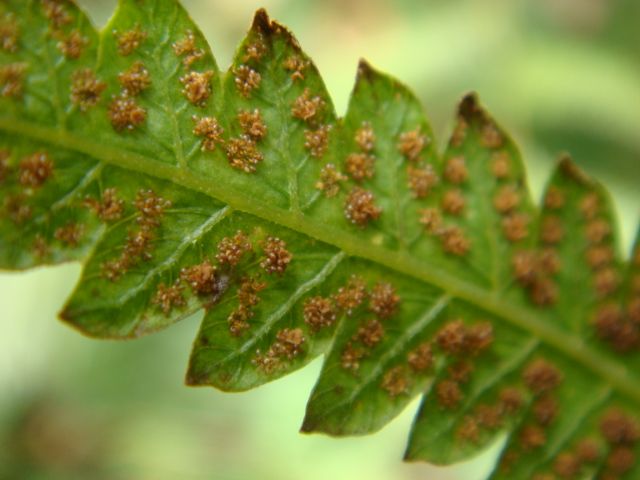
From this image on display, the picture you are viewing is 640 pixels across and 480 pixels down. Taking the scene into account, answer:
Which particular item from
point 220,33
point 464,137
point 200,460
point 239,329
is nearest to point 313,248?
point 239,329

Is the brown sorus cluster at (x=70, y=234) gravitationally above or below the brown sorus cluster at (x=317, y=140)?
below

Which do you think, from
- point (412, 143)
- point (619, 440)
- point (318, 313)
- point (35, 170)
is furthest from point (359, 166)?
point (619, 440)

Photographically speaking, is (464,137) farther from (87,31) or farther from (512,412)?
(87,31)

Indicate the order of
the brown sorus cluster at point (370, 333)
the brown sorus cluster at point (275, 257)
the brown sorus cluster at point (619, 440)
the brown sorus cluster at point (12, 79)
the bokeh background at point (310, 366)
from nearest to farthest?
the brown sorus cluster at point (12, 79), the brown sorus cluster at point (275, 257), the brown sorus cluster at point (370, 333), the brown sorus cluster at point (619, 440), the bokeh background at point (310, 366)

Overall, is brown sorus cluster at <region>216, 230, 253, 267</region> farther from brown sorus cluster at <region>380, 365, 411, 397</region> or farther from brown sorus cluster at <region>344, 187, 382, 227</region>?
brown sorus cluster at <region>380, 365, 411, 397</region>

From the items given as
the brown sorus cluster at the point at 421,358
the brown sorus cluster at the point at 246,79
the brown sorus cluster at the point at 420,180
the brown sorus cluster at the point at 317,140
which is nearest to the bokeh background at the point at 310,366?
the brown sorus cluster at the point at 421,358

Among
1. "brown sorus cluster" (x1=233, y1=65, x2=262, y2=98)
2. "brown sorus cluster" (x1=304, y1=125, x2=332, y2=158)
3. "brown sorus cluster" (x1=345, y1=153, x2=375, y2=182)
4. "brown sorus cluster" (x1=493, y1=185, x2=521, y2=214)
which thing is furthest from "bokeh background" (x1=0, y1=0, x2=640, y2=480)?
"brown sorus cluster" (x1=233, y1=65, x2=262, y2=98)

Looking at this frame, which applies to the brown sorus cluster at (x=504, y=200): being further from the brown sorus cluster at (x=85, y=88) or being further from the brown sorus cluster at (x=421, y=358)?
the brown sorus cluster at (x=85, y=88)
